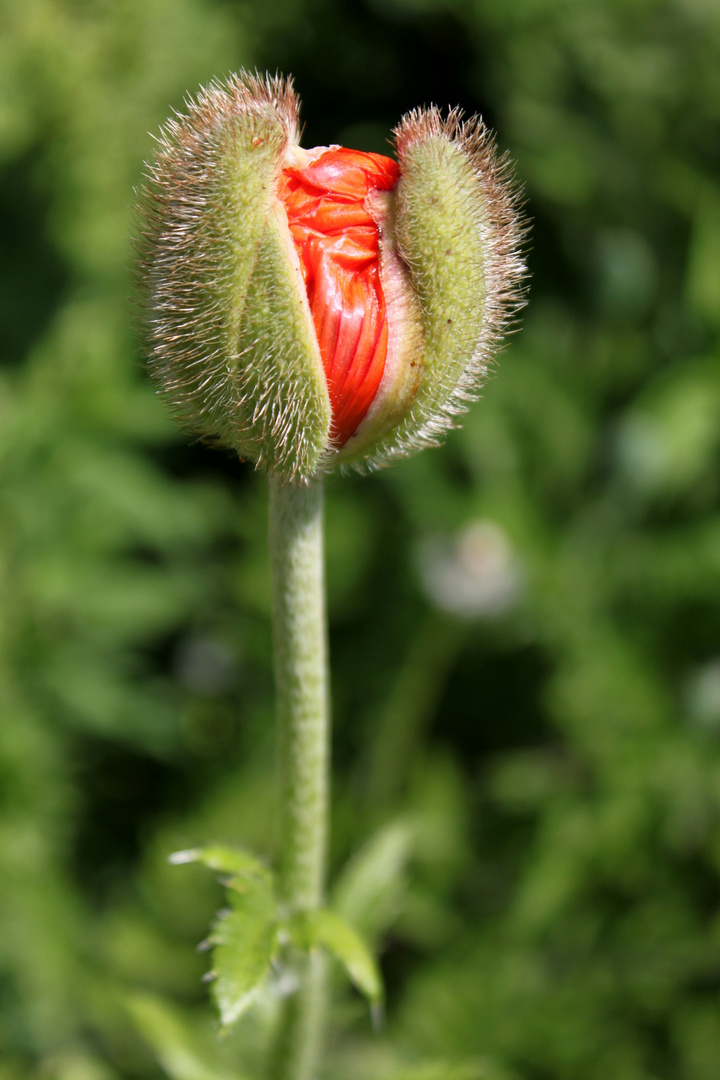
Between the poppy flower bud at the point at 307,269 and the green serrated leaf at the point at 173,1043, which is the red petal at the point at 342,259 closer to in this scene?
the poppy flower bud at the point at 307,269

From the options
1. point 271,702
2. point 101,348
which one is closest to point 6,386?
point 101,348

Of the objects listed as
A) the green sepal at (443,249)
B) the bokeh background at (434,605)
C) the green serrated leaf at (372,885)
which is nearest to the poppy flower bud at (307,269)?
the green sepal at (443,249)

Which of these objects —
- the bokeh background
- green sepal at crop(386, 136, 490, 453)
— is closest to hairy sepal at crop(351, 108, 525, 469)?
green sepal at crop(386, 136, 490, 453)

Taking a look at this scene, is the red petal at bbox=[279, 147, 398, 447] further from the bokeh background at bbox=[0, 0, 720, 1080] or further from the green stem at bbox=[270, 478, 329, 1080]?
the bokeh background at bbox=[0, 0, 720, 1080]

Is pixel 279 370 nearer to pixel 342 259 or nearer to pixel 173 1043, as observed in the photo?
pixel 342 259

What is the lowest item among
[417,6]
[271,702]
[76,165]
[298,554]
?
[271,702]

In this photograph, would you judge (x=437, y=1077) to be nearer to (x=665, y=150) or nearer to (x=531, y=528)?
(x=531, y=528)

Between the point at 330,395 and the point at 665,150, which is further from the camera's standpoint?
the point at 665,150

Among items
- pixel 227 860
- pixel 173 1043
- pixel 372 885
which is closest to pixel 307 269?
pixel 227 860
